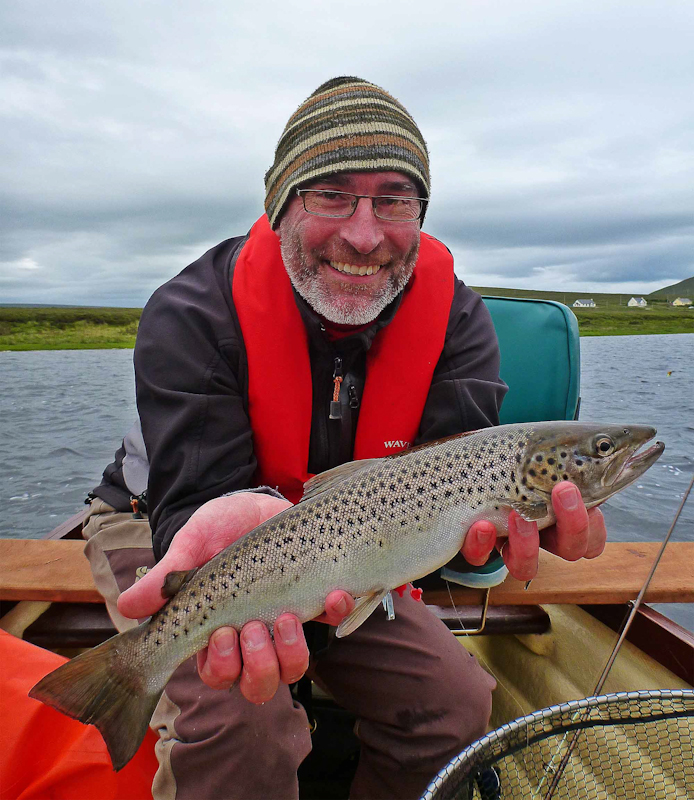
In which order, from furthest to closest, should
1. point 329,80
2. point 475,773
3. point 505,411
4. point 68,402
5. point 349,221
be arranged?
1. point 68,402
2. point 505,411
3. point 329,80
4. point 349,221
5. point 475,773

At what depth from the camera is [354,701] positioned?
3.00 meters

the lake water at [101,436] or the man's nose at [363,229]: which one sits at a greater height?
the man's nose at [363,229]

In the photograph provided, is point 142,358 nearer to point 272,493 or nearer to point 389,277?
point 272,493

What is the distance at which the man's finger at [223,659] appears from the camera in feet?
7.55

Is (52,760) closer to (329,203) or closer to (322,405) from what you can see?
(322,405)

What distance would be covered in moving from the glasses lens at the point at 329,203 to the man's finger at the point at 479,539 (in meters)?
1.90

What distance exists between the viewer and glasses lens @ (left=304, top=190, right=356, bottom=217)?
10.9 feet

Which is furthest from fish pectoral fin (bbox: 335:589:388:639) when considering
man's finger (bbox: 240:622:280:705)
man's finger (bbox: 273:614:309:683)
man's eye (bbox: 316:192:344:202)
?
man's eye (bbox: 316:192:344:202)

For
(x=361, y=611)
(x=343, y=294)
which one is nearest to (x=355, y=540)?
(x=361, y=611)

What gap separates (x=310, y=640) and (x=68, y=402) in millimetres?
19951

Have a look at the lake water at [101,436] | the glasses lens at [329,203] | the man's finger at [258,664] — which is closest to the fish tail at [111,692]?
the man's finger at [258,664]

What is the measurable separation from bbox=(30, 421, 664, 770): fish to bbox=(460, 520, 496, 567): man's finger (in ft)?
0.12

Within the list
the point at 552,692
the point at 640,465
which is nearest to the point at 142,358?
the point at 640,465

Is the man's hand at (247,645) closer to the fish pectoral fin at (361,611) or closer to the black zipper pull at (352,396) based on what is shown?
the fish pectoral fin at (361,611)
